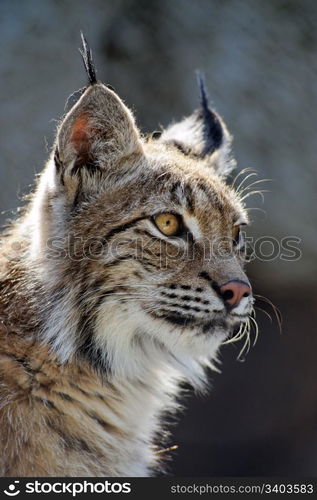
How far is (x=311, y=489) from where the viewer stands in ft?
14.3

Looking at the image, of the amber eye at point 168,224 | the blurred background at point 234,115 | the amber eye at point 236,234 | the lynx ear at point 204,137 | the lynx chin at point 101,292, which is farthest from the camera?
the blurred background at point 234,115

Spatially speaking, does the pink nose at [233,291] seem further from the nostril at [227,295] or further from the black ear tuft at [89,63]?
the black ear tuft at [89,63]

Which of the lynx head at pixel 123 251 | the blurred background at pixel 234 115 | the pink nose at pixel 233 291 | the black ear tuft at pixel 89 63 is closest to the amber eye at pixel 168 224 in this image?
the lynx head at pixel 123 251

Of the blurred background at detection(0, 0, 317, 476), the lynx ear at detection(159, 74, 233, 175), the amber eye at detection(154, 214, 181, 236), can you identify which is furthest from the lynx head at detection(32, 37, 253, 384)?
the blurred background at detection(0, 0, 317, 476)

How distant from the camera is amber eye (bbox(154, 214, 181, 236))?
405cm

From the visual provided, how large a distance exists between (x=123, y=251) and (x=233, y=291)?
588 millimetres

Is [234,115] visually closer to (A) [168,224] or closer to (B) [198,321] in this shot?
(A) [168,224]

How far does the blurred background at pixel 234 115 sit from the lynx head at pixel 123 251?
2796mm

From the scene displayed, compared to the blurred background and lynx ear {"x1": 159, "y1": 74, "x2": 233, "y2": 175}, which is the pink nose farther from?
the blurred background

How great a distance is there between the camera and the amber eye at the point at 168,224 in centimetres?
405

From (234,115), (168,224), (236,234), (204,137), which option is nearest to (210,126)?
(204,137)

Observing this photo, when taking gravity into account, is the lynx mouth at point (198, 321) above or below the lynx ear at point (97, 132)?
below

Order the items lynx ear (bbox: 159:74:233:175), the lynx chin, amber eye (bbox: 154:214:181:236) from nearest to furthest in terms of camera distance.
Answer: the lynx chin < amber eye (bbox: 154:214:181:236) < lynx ear (bbox: 159:74:233:175)

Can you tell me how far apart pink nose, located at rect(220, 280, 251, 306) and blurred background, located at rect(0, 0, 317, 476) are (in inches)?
131
